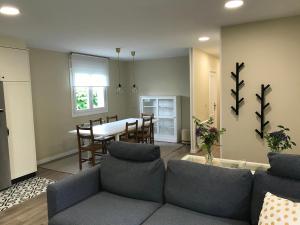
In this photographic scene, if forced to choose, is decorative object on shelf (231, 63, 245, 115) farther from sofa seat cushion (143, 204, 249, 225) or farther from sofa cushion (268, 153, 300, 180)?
sofa seat cushion (143, 204, 249, 225)

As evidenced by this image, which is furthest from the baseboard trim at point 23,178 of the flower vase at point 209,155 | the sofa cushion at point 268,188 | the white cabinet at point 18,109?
the sofa cushion at point 268,188

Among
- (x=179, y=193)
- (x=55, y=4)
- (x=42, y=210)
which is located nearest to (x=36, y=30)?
(x=55, y=4)

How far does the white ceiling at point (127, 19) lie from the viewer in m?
2.52

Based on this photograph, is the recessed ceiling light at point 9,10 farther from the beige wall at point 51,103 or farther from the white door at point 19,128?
the beige wall at point 51,103

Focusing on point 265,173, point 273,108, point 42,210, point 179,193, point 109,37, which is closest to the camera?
point 265,173

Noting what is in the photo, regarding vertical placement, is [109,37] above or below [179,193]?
above

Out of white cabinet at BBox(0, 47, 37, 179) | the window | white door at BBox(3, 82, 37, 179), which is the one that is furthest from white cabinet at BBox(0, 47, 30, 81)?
the window

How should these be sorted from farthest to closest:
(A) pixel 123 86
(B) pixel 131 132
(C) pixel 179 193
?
(A) pixel 123 86 < (B) pixel 131 132 < (C) pixel 179 193

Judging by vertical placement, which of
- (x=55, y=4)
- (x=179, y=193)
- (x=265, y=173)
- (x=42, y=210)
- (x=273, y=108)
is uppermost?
(x=55, y=4)

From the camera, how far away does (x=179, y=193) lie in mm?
2131

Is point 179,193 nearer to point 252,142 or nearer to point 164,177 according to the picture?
point 164,177

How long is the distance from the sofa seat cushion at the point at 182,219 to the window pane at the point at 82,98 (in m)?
4.46

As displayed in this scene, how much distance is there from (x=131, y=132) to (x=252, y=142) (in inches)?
101

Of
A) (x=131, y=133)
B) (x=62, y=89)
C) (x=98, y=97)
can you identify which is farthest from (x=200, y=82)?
(x=62, y=89)
